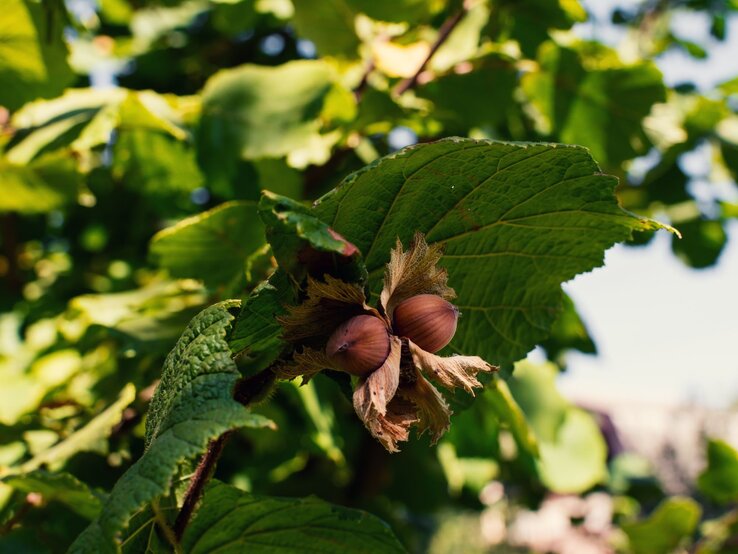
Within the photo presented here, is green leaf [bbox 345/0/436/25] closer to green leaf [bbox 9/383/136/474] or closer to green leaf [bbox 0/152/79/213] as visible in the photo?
green leaf [bbox 0/152/79/213]

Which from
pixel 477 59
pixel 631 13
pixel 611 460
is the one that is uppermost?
pixel 477 59

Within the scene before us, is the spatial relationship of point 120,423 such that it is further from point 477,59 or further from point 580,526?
point 580,526

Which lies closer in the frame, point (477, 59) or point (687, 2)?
point (477, 59)

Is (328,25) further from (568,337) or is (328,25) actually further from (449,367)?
(449,367)

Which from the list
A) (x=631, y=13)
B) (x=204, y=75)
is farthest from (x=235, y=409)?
(x=631, y=13)

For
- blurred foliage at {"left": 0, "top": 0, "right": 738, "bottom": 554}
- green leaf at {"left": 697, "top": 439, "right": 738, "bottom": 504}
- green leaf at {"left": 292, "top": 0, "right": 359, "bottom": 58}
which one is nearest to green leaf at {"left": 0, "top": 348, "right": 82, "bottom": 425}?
blurred foliage at {"left": 0, "top": 0, "right": 738, "bottom": 554}

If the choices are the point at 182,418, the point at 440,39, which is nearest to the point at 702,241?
the point at 440,39
